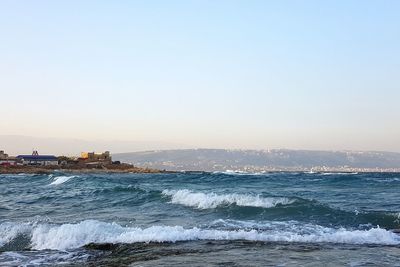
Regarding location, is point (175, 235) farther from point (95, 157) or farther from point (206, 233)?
point (95, 157)

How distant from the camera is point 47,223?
1591 centimetres

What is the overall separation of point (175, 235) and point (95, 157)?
93.5 metres

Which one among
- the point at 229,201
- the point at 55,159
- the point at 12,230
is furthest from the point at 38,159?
the point at 12,230

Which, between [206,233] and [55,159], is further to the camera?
[55,159]

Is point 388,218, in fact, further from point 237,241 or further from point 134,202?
point 134,202

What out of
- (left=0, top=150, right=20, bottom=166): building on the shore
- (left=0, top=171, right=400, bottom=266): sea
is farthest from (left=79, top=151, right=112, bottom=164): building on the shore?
(left=0, top=171, right=400, bottom=266): sea

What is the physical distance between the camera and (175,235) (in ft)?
Answer: 43.1

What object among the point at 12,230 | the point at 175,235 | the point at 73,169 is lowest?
the point at 73,169

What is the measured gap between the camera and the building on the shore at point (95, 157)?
332ft

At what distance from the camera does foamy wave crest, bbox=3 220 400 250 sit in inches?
498

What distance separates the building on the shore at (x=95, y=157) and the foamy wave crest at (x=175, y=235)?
87.6 m

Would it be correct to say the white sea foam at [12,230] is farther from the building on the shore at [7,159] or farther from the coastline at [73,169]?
the building on the shore at [7,159]

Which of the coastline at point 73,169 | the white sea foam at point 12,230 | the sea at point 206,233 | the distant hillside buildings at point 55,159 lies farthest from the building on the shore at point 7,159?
the white sea foam at point 12,230

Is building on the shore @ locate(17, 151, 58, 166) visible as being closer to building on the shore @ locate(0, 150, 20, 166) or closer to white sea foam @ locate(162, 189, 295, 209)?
building on the shore @ locate(0, 150, 20, 166)
